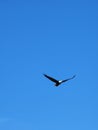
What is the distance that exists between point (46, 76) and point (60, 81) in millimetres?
4588

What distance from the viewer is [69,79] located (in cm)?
7838

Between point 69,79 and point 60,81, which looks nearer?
point 69,79

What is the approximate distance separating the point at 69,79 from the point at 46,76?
658cm

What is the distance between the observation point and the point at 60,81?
284ft

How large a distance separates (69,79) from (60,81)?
8.29 m

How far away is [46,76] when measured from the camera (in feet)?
273
